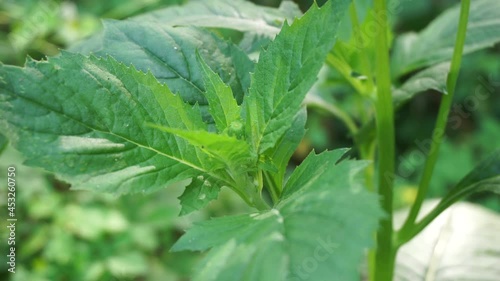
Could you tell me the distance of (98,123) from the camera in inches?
28.7

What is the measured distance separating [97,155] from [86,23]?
6.56 ft

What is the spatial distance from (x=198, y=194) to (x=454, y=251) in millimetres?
883

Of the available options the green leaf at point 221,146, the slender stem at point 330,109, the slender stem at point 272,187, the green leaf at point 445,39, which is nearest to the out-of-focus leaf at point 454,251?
the slender stem at point 330,109

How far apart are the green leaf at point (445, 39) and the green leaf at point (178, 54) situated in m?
0.37

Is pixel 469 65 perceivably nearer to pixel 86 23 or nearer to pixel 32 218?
pixel 86 23

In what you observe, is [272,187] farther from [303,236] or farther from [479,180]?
[479,180]

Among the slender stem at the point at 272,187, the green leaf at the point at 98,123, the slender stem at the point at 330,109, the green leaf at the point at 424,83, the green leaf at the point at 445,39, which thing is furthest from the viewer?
the slender stem at the point at 330,109

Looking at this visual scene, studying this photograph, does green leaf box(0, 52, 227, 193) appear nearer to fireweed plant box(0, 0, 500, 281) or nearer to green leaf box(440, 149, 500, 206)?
fireweed plant box(0, 0, 500, 281)

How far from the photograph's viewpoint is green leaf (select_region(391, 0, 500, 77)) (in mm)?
1048

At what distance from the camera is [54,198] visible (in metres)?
2.19

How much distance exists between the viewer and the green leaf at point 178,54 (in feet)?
2.81

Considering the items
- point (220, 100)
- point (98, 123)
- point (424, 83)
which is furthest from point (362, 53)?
point (98, 123)

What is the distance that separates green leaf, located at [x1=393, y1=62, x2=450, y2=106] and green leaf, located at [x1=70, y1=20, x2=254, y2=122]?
0.26m

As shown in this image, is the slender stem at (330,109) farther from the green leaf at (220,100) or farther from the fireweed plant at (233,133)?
the green leaf at (220,100)
